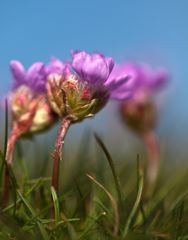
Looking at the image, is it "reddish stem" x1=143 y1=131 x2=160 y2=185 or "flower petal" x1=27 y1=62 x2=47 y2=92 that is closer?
"flower petal" x1=27 y1=62 x2=47 y2=92

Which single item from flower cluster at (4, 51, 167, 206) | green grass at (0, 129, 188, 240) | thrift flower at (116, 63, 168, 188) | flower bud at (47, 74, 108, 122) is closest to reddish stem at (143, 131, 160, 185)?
thrift flower at (116, 63, 168, 188)

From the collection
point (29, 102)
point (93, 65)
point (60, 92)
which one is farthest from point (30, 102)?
point (93, 65)

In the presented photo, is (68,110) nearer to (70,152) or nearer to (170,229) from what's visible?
(170,229)

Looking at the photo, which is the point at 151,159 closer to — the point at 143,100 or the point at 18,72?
the point at 143,100

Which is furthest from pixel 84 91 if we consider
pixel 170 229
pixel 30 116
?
pixel 170 229

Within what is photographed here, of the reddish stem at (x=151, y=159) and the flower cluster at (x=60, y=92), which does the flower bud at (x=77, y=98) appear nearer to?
the flower cluster at (x=60, y=92)

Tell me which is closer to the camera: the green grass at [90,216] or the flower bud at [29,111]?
the green grass at [90,216]

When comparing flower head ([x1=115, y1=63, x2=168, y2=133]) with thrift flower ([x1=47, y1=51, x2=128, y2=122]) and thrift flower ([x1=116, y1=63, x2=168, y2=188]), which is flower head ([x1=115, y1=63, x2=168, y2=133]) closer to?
thrift flower ([x1=116, y1=63, x2=168, y2=188])

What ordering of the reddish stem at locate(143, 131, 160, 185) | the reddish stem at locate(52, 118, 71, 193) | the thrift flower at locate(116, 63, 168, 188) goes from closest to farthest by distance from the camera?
the reddish stem at locate(52, 118, 71, 193)
the reddish stem at locate(143, 131, 160, 185)
the thrift flower at locate(116, 63, 168, 188)

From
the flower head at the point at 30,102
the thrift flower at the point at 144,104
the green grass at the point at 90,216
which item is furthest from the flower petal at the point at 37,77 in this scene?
the thrift flower at the point at 144,104
